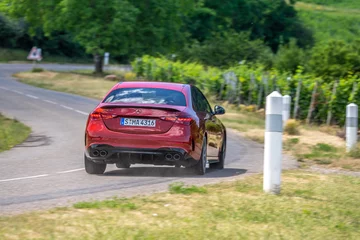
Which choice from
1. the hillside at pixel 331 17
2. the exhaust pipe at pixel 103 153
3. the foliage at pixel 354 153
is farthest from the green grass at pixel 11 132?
the hillside at pixel 331 17

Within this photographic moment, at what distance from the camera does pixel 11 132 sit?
63.1ft

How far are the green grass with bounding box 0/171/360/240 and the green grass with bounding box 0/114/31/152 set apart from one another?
8233 mm

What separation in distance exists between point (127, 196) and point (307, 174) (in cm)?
346

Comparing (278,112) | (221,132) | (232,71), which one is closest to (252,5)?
(232,71)

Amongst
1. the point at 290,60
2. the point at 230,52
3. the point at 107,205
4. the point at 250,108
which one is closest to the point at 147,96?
the point at 107,205

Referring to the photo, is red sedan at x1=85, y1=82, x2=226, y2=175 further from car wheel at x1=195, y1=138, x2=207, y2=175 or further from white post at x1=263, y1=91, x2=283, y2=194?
white post at x1=263, y1=91, x2=283, y2=194

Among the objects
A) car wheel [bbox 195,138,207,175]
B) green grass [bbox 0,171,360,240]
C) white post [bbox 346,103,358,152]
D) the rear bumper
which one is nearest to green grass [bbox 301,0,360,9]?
white post [bbox 346,103,358,152]

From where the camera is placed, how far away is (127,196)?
358 inches

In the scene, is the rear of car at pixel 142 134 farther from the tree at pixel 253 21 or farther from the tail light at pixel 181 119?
the tree at pixel 253 21

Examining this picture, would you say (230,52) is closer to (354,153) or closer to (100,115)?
(354,153)

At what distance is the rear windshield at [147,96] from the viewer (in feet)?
37.7

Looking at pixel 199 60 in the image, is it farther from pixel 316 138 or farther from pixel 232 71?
pixel 316 138

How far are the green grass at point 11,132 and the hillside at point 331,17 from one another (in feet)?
179

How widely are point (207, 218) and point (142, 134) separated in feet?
12.7
